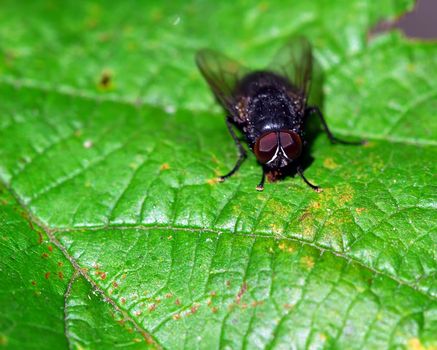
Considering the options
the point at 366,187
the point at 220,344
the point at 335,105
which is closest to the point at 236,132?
the point at 335,105

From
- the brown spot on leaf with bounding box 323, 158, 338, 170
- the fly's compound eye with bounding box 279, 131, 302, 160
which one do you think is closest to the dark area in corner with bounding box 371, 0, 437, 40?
the brown spot on leaf with bounding box 323, 158, 338, 170

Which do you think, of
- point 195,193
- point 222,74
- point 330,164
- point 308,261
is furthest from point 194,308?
point 222,74

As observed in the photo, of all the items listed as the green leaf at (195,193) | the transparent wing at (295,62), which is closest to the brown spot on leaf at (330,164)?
the green leaf at (195,193)

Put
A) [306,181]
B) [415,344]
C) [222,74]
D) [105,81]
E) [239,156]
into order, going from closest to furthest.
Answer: [415,344]
[306,181]
[239,156]
[222,74]
[105,81]

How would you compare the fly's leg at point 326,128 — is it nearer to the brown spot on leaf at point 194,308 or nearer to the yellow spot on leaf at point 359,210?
the yellow spot on leaf at point 359,210

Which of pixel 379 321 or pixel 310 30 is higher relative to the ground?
pixel 310 30

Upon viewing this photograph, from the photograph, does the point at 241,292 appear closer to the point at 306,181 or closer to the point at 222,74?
the point at 306,181

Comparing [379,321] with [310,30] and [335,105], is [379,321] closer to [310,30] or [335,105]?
Result: [335,105]
